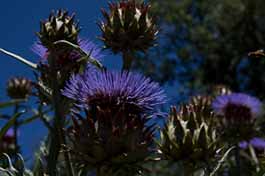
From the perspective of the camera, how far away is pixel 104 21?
151 centimetres

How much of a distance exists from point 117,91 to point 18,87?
1544 mm

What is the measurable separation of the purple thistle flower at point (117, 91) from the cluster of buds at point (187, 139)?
11cm

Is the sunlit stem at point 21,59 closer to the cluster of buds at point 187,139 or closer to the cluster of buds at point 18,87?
the cluster of buds at point 187,139

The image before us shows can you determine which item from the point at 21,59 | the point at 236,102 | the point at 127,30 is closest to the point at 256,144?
the point at 236,102

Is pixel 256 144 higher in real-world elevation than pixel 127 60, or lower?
lower

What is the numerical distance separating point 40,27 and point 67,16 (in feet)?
0.25

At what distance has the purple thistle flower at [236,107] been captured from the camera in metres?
2.57

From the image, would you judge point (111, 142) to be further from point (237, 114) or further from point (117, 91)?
point (237, 114)

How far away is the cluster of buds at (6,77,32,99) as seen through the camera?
2748mm

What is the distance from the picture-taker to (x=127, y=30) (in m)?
1.49

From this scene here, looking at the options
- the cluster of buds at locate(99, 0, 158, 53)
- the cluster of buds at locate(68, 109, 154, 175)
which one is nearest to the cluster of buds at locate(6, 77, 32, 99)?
the cluster of buds at locate(99, 0, 158, 53)

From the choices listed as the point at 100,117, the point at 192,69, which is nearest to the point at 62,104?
the point at 100,117

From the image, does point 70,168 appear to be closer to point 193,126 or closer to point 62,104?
point 62,104

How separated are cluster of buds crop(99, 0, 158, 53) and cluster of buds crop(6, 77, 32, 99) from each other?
1.32 metres
